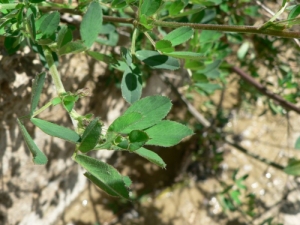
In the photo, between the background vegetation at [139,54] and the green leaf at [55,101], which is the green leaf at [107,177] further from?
the green leaf at [55,101]

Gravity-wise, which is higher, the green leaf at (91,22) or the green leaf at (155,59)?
the green leaf at (91,22)

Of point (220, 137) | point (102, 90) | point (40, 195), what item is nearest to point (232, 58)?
point (220, 137)

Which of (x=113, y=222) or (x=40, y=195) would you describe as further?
(x=113, y=222)

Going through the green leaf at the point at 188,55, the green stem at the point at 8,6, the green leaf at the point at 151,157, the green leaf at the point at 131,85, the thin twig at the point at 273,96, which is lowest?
the thin twig at the point at 273,96

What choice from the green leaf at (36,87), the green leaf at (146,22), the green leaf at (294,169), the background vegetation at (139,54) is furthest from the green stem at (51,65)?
the green leaf at (294,169)

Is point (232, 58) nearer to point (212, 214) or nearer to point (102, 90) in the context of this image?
point (102, 90)

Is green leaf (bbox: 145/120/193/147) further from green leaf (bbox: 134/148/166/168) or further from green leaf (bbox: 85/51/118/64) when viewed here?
green leaf (bbox: 85/51/118/64)
